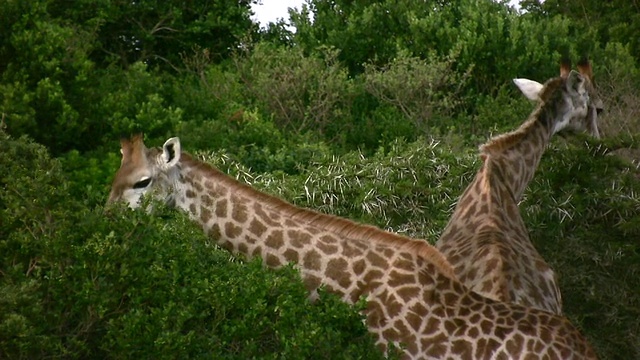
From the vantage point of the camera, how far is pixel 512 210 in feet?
41.6

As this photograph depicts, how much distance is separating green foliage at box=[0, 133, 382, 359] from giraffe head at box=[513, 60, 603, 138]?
5591mm

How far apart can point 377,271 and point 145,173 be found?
7.64 feet

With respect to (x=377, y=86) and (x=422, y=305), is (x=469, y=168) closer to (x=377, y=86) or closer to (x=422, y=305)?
(x=422, y=305)

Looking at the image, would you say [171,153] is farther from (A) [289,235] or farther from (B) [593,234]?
(B) [593,234]

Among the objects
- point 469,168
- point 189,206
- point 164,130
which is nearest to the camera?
point 189,206

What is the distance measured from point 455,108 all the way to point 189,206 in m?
17.7

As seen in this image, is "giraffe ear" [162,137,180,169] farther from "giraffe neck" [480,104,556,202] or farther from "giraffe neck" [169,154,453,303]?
"giraffe neck" [480,104,556,202]

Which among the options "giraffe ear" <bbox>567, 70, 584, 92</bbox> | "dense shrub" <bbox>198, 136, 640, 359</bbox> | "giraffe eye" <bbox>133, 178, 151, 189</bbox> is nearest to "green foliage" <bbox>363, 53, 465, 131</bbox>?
"dense shrub" <bbox>198, 136, 640, 359</bbox>

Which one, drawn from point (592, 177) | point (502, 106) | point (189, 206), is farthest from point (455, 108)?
point (189, 206)

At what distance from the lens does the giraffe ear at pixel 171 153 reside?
11.3m

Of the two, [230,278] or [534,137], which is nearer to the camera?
[230,278]

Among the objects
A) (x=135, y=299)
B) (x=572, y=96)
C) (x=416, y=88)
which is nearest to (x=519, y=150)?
(x=572, y=96)

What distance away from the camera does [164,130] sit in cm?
2461

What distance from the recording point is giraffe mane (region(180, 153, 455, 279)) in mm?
9977
